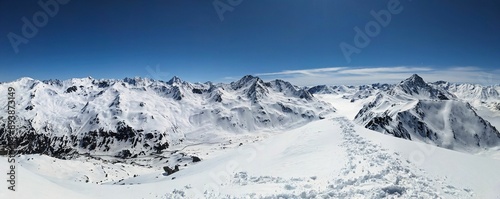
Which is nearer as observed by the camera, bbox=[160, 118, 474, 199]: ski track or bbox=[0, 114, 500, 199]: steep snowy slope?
bbox=[160, 118, 474, 199]: ski track

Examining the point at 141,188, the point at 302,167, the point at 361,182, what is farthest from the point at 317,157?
the point at 141,188

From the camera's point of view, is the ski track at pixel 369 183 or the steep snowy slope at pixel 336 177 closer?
the ski track at pixel 369 183

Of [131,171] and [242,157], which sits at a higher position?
[242,157]

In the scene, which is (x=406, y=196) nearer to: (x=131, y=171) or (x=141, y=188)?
(x=141, y=188)

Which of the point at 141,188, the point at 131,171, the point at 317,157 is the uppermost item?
the point at 317,157

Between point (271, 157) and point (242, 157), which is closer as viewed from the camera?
point (271, 157)

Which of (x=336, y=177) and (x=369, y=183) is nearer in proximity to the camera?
(x=369, y=183)
